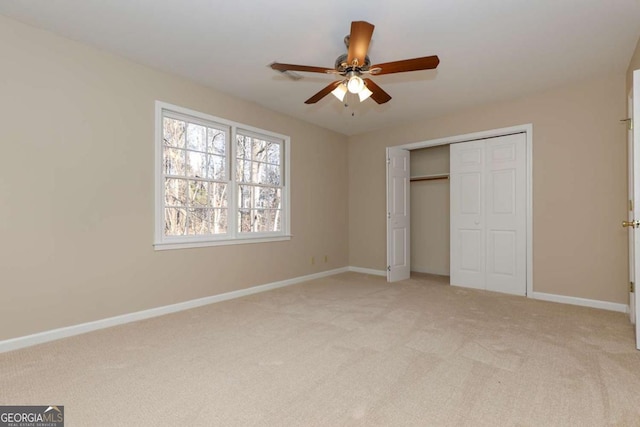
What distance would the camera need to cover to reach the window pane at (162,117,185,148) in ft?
11.8

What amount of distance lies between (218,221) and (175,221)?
55 cm

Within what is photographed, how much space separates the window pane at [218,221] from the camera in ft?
13.2

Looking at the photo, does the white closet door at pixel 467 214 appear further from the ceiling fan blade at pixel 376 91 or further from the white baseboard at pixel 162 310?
the ceiling fan blade at pixel 376 91

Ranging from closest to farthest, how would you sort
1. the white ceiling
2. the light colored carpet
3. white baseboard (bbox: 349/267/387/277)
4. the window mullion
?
the light colored carpet → the white ceiling → the window mullion → white baseboard (bbox: 349/267/387/277)

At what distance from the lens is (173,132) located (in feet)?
12.0

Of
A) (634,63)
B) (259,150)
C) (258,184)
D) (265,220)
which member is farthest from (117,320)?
(634,63)

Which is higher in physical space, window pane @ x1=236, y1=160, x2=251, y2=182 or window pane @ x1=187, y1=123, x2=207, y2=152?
window pane @ x1=187, y1=123, x2=207, y2=152

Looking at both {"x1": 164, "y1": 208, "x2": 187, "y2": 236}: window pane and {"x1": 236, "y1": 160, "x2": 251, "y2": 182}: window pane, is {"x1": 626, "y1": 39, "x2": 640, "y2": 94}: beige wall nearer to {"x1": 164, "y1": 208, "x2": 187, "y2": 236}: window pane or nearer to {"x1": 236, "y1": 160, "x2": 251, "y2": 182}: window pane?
{"x1": 236, "y1": 160, "x2": 251, "y2": 182}: window pane

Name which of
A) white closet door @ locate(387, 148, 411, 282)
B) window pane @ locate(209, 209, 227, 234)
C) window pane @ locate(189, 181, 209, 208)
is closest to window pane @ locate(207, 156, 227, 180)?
window pane @ locate(189, 181, 209, 208)

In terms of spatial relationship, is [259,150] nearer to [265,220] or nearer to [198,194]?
[265,220]

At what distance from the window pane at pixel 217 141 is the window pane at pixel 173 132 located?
0.34 m

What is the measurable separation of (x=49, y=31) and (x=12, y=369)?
2.68 meters

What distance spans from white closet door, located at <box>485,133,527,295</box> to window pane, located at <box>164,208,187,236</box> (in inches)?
159

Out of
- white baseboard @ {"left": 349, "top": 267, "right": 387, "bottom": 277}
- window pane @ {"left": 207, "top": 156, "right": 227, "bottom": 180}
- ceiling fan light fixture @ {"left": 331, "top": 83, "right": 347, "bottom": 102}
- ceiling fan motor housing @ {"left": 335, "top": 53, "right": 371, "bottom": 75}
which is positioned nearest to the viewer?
ceiling fan motor housing @ {"left": 335, "top": 53, "right": 371, "bottom": 75}
